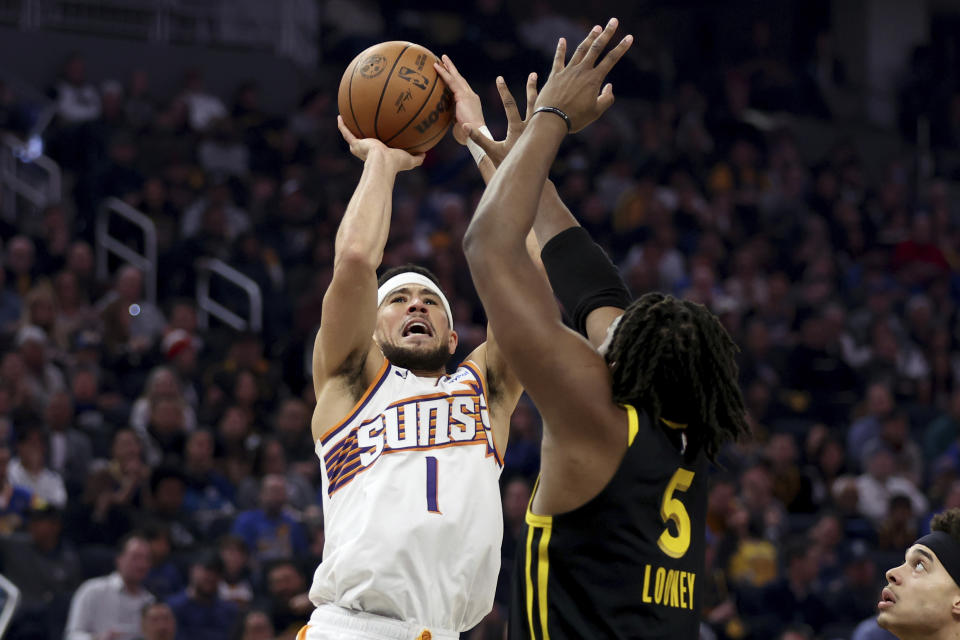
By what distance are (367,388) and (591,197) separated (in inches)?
392

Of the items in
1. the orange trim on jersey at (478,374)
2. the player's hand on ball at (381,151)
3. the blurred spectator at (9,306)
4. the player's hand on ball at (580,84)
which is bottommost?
the orange trim on jersey at (478,374)

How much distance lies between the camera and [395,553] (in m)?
4.07

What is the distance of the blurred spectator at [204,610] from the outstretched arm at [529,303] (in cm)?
554

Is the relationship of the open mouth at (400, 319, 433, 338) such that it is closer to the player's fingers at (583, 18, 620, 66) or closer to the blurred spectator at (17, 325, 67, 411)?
the player's fingers at (583, 18, 620, 66)

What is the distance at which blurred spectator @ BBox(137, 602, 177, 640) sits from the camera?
25.0 feet

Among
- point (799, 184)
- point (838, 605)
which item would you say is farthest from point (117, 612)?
point (799, 184)

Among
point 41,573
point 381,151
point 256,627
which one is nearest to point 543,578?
point 381,151

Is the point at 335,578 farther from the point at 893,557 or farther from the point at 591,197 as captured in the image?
the point at 591,197

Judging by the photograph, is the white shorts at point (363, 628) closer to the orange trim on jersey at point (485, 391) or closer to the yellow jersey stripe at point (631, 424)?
the orange trim on jersey at point (485, 391)

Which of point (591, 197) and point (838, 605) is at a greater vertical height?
point (591, 197)

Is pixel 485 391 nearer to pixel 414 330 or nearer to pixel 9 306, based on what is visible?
pixel 414 330

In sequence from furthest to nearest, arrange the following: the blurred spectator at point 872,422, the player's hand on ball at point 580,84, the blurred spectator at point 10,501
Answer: the blurred spectator at point 872,422, the blurred spectator at point 10,501, the player's hand on ball at point 580,84

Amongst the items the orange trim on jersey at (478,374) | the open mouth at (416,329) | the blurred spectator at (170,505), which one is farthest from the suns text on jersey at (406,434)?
the blurred spectator at (170,505)

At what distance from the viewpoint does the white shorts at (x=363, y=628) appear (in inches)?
161
